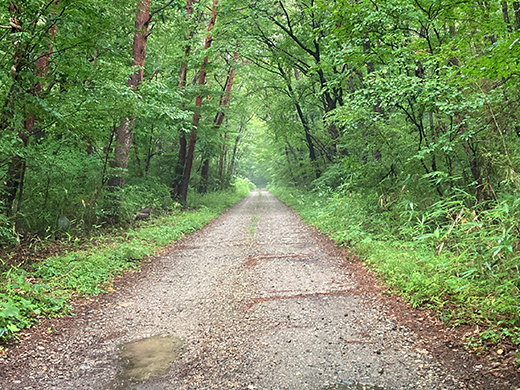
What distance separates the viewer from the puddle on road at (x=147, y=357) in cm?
292

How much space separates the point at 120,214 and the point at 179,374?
23.8ft

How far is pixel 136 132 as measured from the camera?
12.6 metres

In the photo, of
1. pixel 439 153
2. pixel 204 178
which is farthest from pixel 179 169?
pixel 439 153

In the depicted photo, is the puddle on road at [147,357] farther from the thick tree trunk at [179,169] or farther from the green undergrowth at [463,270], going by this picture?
the thick tree trunk at [179,169]

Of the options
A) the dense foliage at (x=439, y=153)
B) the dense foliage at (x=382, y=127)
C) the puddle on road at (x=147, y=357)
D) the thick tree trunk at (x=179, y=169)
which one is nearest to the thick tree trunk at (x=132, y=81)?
the dense foliage at (x=382, y=127)

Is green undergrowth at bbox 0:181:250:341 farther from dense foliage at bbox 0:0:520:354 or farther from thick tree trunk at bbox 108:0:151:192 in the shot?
thick tree trunk at bbox 108:0:151:192

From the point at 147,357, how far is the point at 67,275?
282cm

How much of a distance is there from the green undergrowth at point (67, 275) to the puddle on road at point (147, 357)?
51.4 inches

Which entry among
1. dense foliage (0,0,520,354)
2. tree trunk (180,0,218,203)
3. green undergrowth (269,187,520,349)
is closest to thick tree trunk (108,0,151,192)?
dense foliage (0,0,520,354)

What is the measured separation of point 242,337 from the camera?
359 cm

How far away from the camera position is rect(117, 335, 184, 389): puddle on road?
2915 millimetres

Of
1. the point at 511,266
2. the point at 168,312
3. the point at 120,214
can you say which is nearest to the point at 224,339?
the point at 168,312

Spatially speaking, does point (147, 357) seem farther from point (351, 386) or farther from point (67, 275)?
point (67, 275)

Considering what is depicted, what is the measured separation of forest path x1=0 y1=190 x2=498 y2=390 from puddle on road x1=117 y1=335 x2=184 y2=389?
0.03m
